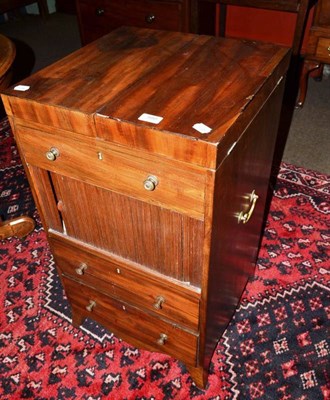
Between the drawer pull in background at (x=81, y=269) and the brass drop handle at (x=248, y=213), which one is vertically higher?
the brass drop handle at (x=248, y=213)

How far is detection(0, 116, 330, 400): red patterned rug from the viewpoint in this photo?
4.90ft

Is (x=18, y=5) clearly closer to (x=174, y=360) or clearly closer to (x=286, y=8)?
(x=286, y=8)

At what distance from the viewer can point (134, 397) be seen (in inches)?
57.8

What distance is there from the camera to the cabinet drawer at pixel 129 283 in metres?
1.21

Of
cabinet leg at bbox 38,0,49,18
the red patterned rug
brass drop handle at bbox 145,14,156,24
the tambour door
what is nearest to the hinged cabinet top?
the tambour door

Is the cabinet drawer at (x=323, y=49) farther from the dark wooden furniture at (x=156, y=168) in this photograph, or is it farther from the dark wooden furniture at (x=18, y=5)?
the dark wooden furniture at (x=18, y=5)

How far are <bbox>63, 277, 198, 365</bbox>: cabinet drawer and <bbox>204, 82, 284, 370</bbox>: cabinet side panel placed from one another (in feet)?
0.26

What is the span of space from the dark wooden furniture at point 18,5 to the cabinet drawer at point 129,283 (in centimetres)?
434

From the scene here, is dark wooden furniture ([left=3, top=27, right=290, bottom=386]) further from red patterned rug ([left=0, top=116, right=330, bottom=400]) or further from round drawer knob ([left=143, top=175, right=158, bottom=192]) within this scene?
red patterned rug ([left=0, top=116, right=330, bottom=400])

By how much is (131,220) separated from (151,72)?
43cm

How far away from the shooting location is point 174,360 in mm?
1576

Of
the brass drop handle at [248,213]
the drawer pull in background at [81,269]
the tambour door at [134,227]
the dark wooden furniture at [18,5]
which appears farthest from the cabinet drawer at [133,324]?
the dark wooden furniture at [18,5]

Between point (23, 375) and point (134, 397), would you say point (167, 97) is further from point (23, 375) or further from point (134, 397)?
point (23, 375)

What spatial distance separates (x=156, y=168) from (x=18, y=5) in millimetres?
4908
